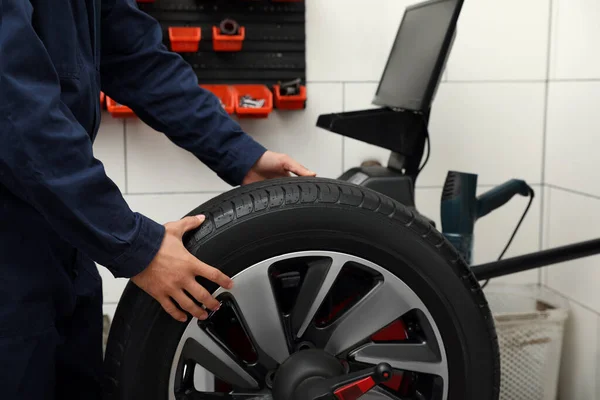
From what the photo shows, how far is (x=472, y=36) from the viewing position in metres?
2.45

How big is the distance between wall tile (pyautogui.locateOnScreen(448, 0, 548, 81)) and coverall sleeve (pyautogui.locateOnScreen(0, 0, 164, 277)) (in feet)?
5.81

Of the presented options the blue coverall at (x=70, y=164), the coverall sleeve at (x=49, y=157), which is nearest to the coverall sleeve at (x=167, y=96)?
the blue coverall at (x=70, y=164)

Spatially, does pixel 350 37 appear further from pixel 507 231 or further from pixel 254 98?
pixel 507 231

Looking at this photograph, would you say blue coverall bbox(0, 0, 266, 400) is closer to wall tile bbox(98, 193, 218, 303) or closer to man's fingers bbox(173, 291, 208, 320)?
man's fingers bbox(173, 291, 208, 320)

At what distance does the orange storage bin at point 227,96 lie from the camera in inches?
88.1

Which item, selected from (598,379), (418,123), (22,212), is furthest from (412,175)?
(22,212)

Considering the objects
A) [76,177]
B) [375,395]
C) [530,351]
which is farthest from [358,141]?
[76,177]

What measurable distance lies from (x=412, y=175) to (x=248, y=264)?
1.01 metres

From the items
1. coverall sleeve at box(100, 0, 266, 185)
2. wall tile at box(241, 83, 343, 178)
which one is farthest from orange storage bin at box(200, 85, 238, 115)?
coverall sleeve at box(100, 0, 266, 185)

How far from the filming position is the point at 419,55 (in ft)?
6.29

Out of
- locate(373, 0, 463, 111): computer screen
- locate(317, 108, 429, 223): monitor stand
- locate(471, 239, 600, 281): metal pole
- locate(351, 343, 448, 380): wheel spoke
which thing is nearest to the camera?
locate(351, 343, 448, 380): wheel spoke

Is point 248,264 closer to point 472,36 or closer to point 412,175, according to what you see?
point 412,175

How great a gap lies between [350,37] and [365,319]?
1.51 metres

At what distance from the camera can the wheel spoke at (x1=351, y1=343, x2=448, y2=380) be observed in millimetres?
1097
